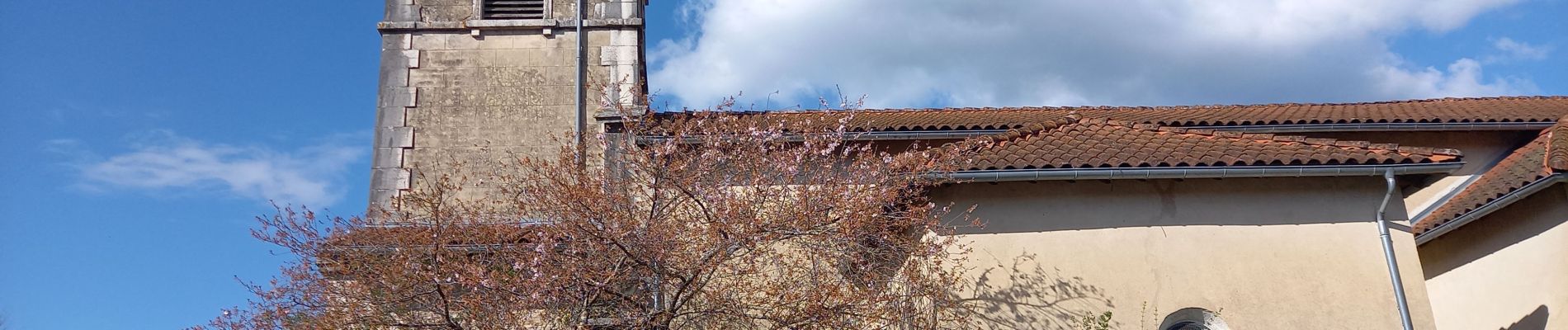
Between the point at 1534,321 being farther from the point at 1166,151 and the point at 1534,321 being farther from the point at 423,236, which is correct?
the point at 423,236

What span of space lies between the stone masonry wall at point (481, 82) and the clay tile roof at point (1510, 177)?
7708 millimetres

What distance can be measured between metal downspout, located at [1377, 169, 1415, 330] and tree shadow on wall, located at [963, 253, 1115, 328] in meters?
1.92

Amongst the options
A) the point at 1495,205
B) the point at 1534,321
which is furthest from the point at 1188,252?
the point at 1534,321

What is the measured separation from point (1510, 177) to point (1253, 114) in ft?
8.92

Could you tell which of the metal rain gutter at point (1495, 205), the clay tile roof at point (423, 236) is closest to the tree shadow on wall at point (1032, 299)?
the metal rain gutter at point (1495, 205)

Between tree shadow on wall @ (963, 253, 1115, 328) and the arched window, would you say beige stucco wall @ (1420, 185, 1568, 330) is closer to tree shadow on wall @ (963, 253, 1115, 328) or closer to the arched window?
the arched window

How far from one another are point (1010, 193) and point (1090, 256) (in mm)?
734

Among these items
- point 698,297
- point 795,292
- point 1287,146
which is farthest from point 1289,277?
point 698,297

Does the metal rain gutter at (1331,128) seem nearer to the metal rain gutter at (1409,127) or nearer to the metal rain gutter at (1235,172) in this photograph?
the metal rain gutter at (1409,127)

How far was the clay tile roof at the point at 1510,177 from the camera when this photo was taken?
8.39 m

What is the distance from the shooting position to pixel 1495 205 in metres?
8.45

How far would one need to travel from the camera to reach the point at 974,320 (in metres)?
7.73

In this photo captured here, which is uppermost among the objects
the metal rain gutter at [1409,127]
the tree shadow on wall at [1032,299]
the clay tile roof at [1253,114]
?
the clay tile roof at [1253,114]

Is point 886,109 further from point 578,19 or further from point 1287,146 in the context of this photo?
point 1287,146
